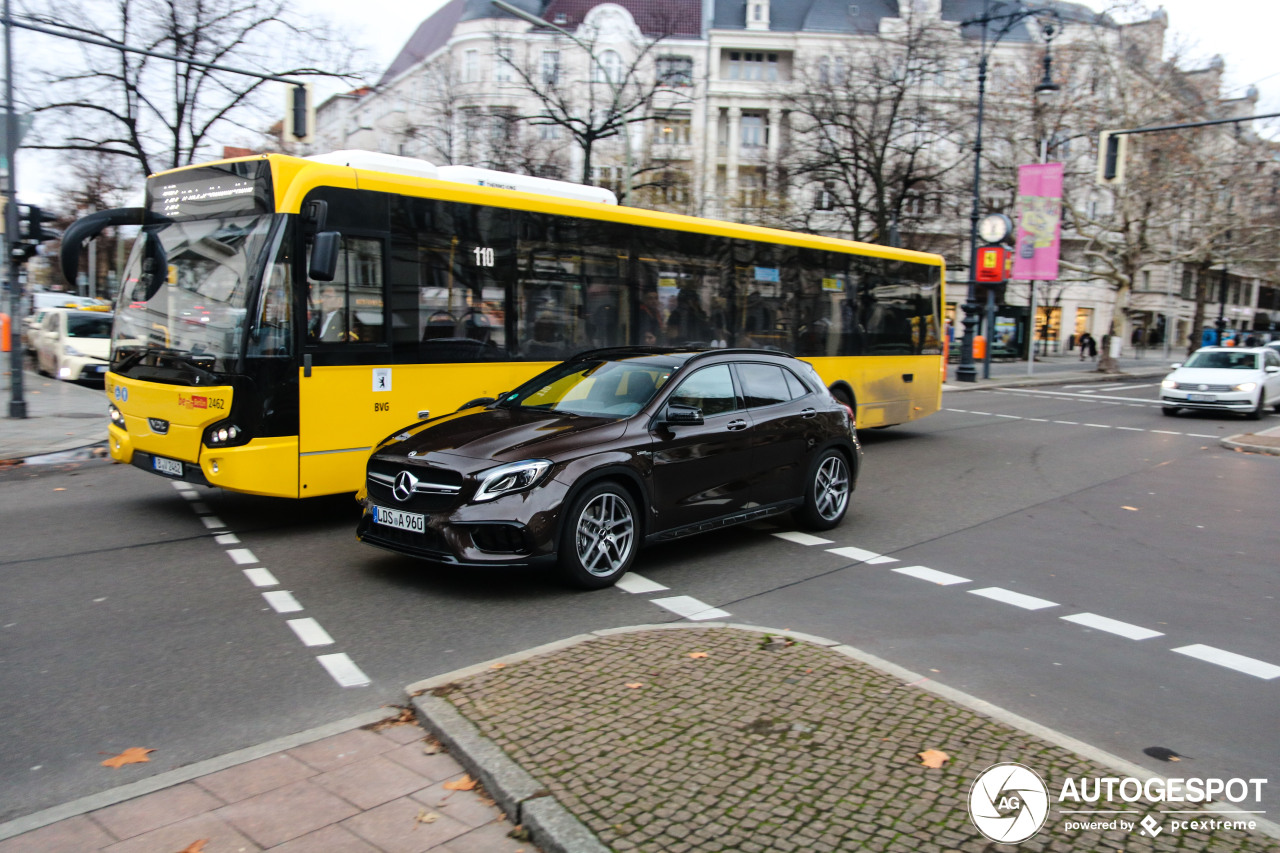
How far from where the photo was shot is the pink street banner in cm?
2934

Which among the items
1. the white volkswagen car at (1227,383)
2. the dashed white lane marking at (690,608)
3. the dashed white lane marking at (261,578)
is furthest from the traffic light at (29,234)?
the white volkswagen car at (1227,383)

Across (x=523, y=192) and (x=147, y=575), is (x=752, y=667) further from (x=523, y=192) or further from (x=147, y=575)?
(x=523, y=192)

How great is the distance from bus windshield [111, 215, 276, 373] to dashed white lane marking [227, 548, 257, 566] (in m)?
1.42

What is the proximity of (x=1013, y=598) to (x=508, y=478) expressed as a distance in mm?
3574

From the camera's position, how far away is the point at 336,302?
25.8ft

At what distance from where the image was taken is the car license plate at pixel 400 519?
5.99 m

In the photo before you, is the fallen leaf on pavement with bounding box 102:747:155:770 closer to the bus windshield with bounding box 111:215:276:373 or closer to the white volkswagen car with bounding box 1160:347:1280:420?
the bus windshield with bounding box 111:215:276:373

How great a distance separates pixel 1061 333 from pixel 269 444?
66.4 m

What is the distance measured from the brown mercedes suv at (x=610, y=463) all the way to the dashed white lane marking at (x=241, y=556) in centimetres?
110

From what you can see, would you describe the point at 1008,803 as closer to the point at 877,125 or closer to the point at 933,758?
the point at 933,758

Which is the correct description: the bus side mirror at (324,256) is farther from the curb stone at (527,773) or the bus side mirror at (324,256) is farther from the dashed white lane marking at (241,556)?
the curb stone at (527,773)

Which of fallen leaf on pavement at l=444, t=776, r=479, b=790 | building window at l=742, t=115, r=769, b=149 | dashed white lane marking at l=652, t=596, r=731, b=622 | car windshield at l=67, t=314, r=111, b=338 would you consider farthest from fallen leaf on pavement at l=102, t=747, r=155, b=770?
building window at l=742, t=115, r=769, b=149

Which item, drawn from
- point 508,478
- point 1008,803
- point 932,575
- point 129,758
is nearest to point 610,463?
point 508,478

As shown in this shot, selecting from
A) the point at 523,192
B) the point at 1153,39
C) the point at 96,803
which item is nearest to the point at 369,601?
the point at 96,803
